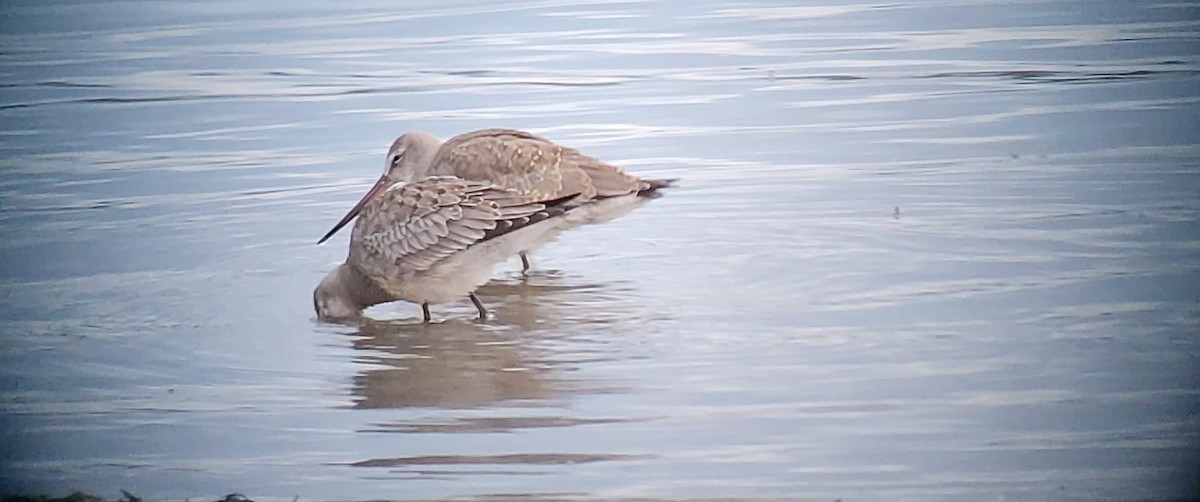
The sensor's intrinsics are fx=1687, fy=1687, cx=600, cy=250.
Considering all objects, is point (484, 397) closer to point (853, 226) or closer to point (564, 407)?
point (564, 407)

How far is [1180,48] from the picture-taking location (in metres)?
3.50

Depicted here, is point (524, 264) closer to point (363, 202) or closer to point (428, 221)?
point (428, 221)

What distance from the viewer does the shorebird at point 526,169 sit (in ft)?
11.1

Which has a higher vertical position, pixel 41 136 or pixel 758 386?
pixel 41 136

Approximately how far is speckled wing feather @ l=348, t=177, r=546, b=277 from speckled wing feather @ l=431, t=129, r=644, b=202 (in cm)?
3

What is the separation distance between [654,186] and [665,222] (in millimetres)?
81

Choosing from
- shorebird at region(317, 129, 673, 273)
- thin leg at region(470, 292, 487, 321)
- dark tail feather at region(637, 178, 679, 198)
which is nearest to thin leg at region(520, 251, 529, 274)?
shorebird at region(317, 129, 673, 273)

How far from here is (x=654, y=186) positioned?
3.48 metres

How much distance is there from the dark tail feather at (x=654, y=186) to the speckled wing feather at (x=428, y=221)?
23 centimetres

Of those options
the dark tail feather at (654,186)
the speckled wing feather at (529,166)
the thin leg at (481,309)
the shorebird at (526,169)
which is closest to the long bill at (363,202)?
the shorebird at (526,169)

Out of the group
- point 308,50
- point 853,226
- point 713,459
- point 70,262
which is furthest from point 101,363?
point 853,226

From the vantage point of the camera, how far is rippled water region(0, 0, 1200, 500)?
135 inches

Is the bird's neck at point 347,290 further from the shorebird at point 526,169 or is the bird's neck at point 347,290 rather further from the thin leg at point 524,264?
the thin leg at point 524,264

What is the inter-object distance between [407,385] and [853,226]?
98 cm
